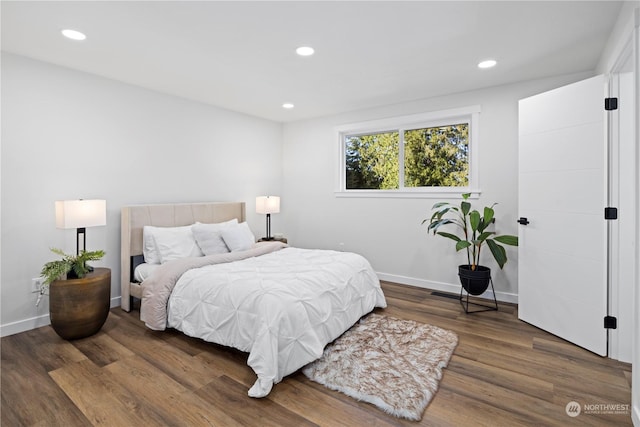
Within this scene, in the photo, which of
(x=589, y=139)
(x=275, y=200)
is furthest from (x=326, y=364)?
(x=275, y=200)

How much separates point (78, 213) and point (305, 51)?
7.95 feet

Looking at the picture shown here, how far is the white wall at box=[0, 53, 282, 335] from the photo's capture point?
2.84 metres

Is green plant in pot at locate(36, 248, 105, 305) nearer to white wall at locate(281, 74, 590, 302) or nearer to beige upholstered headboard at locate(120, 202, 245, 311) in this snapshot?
beige upholstered headboard at locate(120, 202, 245, 311)

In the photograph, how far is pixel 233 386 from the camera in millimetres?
2086

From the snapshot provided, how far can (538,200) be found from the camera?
298 cm

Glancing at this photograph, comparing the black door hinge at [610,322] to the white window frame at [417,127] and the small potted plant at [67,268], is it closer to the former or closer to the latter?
the white window frame at [417,127]

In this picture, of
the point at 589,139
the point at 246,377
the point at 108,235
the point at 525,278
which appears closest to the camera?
the point at 246,377

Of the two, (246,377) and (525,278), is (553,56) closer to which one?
(525,278)

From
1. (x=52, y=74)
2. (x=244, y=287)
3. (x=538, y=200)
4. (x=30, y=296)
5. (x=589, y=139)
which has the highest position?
(x=52, y=74)

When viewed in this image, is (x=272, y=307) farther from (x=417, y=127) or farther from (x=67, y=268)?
(x=417, y=127)

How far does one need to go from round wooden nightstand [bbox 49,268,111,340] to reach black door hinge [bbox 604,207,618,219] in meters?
4.13

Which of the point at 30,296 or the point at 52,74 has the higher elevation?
the point at 52,74

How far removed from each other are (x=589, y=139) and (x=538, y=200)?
0.64m

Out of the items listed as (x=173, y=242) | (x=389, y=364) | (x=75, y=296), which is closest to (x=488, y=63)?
(x=389, y=364)
